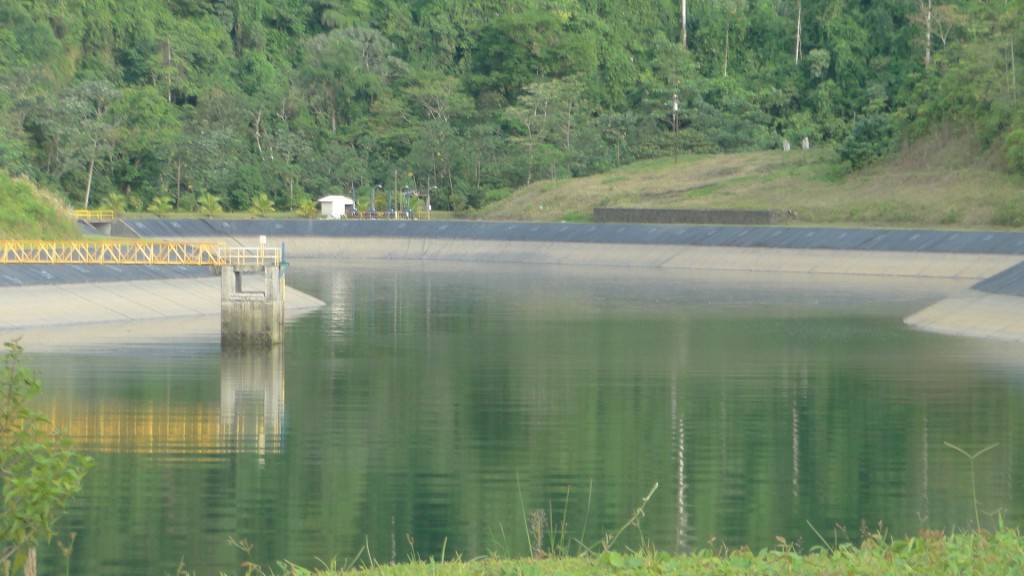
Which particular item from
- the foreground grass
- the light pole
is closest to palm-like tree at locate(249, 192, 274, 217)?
the light pole

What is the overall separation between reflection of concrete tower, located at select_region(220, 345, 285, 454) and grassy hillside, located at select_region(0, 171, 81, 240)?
28.9 meters

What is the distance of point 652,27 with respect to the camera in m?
175

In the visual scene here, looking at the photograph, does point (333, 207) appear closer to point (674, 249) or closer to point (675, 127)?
point (675, 127)

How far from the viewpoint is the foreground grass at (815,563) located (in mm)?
16047

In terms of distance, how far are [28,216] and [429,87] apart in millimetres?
80248

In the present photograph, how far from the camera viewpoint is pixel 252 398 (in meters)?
42.1

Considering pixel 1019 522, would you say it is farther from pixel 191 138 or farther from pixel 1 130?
pixel 191 138

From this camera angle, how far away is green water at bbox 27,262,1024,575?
26.4 meters

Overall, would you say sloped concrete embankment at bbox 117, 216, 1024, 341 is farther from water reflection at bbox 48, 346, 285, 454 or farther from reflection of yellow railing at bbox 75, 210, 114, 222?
water reflection at bbox 48, 346, 285, 454

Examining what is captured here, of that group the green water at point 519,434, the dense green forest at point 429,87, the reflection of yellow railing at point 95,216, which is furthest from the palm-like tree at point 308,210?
the green water at point 519,434

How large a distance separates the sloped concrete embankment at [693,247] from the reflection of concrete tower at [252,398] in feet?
85.2

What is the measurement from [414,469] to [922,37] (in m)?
120

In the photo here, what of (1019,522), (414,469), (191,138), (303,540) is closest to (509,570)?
(303,540)

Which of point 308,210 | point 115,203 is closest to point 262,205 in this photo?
point 308,210
